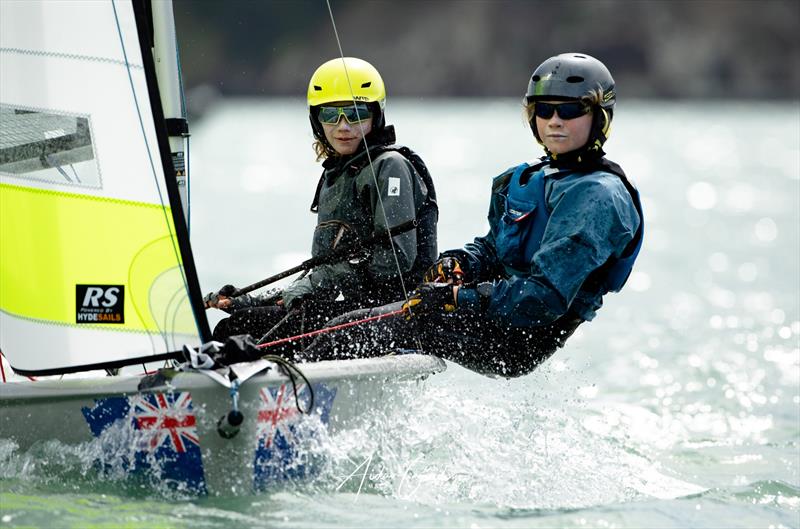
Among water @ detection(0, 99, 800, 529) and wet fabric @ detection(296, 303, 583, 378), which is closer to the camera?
water @ detection(0, 99, 800, 529)

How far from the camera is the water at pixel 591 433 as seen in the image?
11.4 ft

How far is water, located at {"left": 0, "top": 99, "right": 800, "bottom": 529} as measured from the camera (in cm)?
347

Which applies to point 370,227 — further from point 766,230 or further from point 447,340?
point 766,230

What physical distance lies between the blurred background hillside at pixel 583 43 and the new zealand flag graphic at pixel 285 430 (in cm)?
4946

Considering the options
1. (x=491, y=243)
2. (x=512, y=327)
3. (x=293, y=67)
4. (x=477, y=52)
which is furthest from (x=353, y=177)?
(x=477, y=52)

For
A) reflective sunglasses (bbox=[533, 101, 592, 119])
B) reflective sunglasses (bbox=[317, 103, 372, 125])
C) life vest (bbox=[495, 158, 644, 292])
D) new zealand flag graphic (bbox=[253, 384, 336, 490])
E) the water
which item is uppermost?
reflective sunglasses (bbox=[317, 103, 372, 125])

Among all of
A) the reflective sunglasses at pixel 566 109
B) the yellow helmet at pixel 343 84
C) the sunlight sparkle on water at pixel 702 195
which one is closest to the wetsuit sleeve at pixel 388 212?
the yellow helmet at pixel 343 84

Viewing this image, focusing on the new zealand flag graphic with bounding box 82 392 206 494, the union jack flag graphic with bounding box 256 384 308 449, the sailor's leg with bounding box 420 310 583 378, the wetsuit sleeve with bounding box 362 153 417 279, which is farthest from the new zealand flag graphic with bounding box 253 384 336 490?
the wetsuit sleeve with bounding box 362 153 417 279

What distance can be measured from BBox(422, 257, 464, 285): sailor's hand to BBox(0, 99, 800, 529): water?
0.36 metres

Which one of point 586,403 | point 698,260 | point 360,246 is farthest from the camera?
point 698,260

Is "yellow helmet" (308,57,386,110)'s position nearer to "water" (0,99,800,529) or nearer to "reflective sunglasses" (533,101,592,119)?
"water" (0,99,800,529)

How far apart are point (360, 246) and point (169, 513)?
122 cm

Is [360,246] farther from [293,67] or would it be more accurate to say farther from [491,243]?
Result: [293,67]

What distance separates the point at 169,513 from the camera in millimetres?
3365
